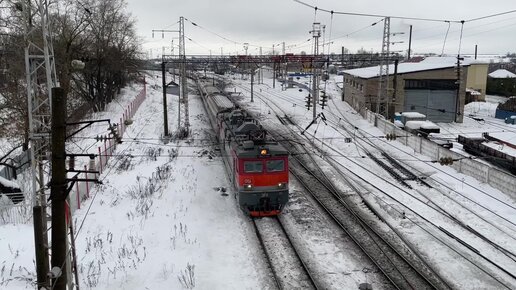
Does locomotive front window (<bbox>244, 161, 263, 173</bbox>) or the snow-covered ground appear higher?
locomotive front window (<bbox>244, 161, 263, 173</bbox>)

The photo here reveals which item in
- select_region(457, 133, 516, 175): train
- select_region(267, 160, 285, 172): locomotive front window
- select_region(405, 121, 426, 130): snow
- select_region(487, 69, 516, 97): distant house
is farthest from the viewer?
select_region(487, 69, 516, 97): distant house

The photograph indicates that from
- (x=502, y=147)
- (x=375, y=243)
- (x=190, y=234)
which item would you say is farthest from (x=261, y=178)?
(x=502, y=147)

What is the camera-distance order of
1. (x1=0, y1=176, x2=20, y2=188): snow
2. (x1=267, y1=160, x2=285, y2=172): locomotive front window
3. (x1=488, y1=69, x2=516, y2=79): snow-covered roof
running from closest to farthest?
(x1=267, y1=160, x2=285, y2=172): locomotive front window
(x1=0, y1=176, x2=20, y2=188): snow
(x1=488, y1=69, x2=516, y2=79): snow-covered roof

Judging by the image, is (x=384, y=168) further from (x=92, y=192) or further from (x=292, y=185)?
(x=92, y=192)

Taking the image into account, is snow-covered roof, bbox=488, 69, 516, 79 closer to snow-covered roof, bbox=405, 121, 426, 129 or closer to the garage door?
the garage door

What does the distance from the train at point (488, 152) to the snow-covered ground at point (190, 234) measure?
10.7ft

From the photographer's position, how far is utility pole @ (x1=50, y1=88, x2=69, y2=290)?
653cm

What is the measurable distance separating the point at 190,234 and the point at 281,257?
3626 mm

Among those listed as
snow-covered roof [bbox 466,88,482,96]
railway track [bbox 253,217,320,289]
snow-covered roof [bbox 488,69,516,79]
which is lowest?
railway track [bbox 253,217,320,289]

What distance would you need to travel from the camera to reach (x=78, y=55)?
37531 millimetres

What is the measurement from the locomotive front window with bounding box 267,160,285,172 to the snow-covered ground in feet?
6.71

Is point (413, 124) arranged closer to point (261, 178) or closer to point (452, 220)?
point (452, 220)

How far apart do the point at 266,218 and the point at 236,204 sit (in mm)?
2107

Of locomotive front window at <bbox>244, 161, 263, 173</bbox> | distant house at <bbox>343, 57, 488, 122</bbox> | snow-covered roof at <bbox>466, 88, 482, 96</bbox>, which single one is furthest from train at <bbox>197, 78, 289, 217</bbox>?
snow-covered roof at <bbox>466, 88, 482, 96</bbox>
